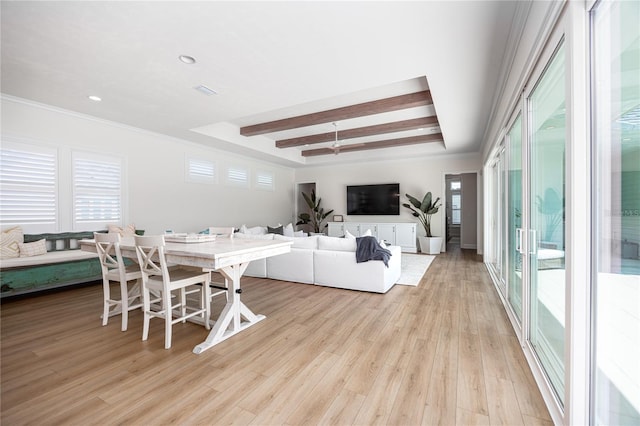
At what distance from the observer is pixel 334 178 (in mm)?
8930

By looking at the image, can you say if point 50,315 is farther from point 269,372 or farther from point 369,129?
point 369,129

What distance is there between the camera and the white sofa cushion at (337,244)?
409 centimetres

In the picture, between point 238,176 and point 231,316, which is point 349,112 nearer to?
point 231,316

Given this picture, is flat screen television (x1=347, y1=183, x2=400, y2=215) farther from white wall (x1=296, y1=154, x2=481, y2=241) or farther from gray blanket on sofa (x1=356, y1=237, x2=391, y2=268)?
gray blanket on sofa (x1=356, y1=237, x2=391, y2=268)

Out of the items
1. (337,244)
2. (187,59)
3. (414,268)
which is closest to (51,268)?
(187,59)

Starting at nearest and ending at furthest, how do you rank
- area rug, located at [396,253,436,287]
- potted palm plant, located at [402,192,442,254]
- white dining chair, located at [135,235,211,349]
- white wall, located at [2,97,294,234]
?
white dining chair, located at [135,235,211,349] → white wall, located at [2,97,294,234] → area rug, located at [396,253,436,287] → potted palm plant, located at [402,192,442,254]

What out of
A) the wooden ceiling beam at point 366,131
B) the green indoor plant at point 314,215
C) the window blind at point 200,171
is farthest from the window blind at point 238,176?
the green indoor plant at point 314,215

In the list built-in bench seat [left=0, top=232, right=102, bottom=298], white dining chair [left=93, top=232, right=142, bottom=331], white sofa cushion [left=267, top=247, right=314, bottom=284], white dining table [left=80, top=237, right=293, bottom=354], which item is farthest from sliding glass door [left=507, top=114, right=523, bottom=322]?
built-in bench seat [left=0, top=232, right=102, bottom=298]

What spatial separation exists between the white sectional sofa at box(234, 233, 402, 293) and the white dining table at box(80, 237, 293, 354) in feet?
4.48

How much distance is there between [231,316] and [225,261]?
72cm

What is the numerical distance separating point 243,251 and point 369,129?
4.28m

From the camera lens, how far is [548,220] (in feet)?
6.23

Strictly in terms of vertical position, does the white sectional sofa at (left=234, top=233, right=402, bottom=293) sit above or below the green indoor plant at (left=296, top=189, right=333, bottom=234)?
below

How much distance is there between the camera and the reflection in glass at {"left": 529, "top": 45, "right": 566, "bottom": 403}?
165 centimetres
